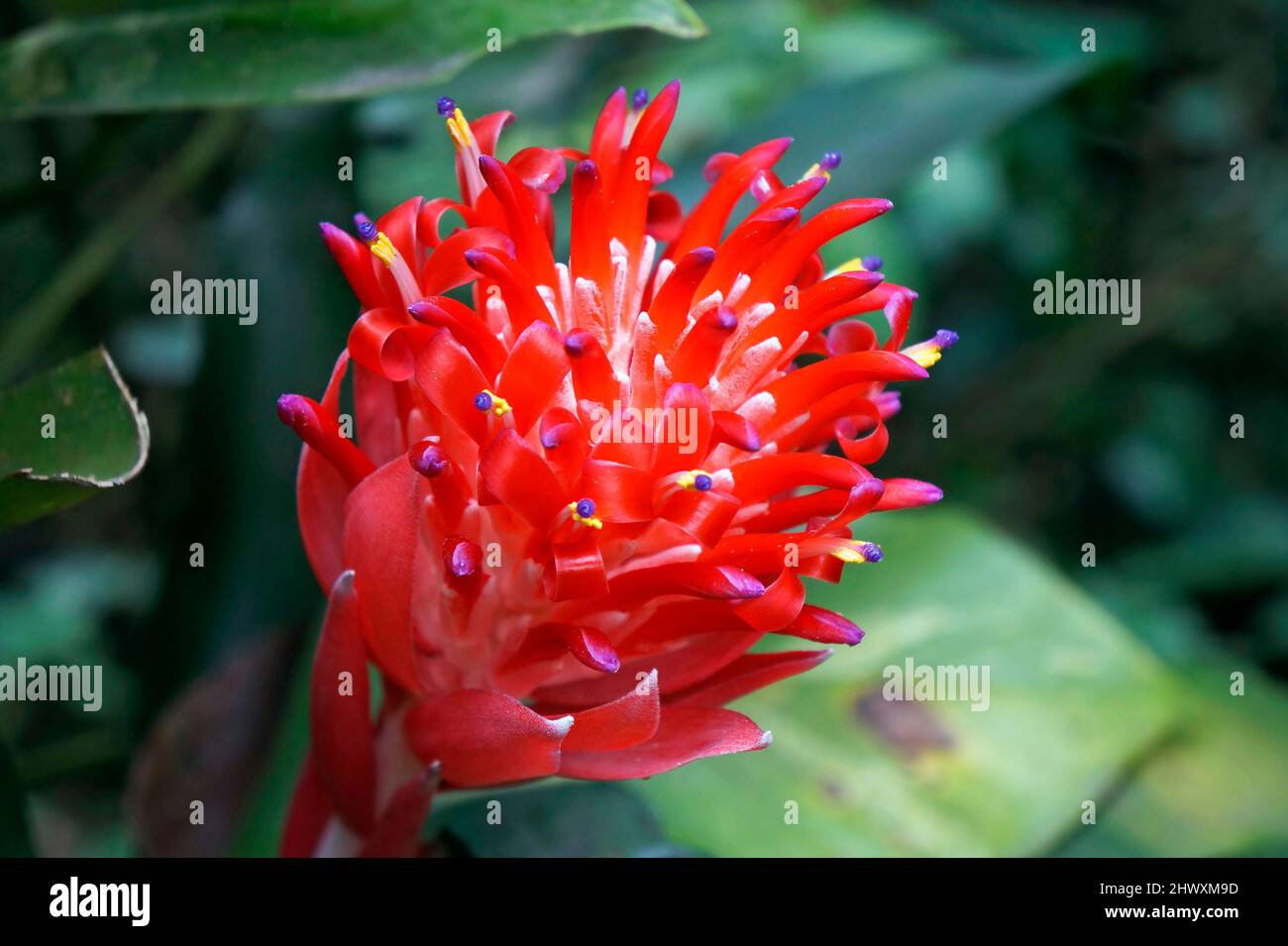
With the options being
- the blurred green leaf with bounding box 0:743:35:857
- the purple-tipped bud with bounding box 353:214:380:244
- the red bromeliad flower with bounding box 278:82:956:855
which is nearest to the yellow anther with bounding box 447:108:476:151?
the red bromeliad flower with bounding box 278:82:956:855

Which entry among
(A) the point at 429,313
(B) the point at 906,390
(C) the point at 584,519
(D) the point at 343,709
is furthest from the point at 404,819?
(B) the point at 906,390

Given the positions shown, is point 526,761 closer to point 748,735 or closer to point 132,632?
point 748,735

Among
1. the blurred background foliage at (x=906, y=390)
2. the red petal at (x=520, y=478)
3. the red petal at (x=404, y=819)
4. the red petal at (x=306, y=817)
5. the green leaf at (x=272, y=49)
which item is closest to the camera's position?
the red petal at (x=520, y=478)

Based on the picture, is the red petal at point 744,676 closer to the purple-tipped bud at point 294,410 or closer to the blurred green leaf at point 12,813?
the purple-tipped bud at point 294,410

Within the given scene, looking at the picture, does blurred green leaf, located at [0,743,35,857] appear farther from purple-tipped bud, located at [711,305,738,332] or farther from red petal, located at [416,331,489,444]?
purple-tipped bud, located at [711,305,738,332]

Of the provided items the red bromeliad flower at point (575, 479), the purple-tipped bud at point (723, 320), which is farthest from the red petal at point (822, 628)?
the purple-tipped bud at point (723, 320)

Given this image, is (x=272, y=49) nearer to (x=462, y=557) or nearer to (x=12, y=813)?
(x=462, y=557)

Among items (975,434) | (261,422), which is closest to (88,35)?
(261,422)

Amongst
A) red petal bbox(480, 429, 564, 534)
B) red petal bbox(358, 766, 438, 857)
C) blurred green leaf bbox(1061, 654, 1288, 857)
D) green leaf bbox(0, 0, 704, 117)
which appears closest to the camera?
red petal bbox(480, 429, 564, 534)
